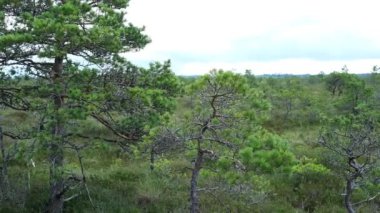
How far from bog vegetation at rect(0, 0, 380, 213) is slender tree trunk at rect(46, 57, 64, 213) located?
3 cm

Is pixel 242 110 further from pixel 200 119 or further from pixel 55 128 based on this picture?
pixel 55 128

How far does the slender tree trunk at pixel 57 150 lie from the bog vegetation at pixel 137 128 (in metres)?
0.03

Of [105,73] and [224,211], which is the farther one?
[224,211]

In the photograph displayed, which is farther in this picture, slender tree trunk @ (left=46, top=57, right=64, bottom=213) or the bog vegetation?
slender tree trunk @ (left=46, top=57, right=64, bottom=213)

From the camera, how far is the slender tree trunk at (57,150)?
28.6 feet

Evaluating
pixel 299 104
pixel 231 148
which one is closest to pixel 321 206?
pixel 231 148

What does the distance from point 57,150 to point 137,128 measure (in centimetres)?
171

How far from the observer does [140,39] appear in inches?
379

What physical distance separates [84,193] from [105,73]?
365 cm

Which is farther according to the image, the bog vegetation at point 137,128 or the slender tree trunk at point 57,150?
the slender tree trunk at point 57,150

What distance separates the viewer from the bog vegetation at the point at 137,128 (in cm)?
746

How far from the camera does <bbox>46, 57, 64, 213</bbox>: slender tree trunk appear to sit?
872 cm

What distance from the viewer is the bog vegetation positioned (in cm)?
746

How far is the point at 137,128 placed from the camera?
969 centimetres
